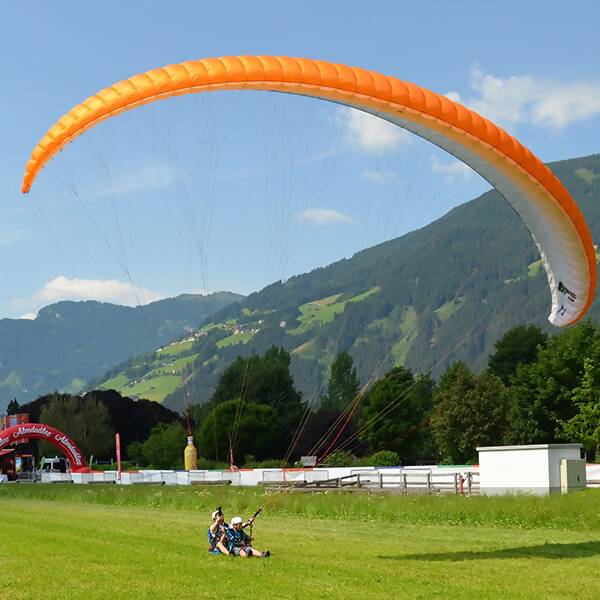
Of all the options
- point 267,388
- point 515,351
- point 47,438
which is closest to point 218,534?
point 47,438

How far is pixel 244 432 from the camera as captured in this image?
104 meters

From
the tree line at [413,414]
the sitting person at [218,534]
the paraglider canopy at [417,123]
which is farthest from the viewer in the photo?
the tree line at [413,414]

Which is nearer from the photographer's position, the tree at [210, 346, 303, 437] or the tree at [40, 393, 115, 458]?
the tree at [210, 346, 303, 437]

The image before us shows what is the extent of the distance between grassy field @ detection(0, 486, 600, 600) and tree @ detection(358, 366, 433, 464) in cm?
5766

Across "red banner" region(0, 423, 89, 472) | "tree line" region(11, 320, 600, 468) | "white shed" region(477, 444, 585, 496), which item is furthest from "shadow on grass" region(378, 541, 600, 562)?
"red banner" region(0, 423, 89, 472)

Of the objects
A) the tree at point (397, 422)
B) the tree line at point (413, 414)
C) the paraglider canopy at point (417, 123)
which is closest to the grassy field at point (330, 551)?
the paraglider canopy at point (417, 123)

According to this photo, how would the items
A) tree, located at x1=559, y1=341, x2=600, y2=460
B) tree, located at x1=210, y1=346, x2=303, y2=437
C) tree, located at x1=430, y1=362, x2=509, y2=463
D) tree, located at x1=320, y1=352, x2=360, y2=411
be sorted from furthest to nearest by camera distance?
tree, located at x1=320, y1=352, x2=360, y2=411, tree, located at x1=210, y1=346, x2=303, y2=437, tree, located at x1=430, y1=362, x2=509, y2=463, tree, located at x1=559, y1=341, x2=600, y2=460

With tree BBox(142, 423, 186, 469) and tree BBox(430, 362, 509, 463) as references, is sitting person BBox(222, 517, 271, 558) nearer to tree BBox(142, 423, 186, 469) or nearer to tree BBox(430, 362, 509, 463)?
tree BBox(430, 362, 509, 463)

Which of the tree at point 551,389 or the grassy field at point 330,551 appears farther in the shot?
the tree at point 551,389

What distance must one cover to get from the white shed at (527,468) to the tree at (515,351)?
2970 inches

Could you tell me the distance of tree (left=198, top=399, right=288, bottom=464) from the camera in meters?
103

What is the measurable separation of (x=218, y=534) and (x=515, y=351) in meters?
94.1

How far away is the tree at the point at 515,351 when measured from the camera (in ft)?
358

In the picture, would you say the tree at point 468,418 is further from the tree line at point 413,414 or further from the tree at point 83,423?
the tree at point 83,423
